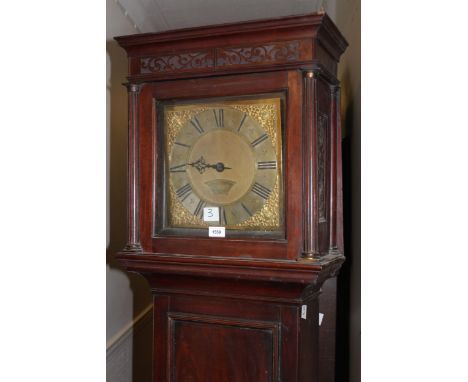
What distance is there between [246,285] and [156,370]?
1.48ft

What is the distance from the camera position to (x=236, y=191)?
134cm

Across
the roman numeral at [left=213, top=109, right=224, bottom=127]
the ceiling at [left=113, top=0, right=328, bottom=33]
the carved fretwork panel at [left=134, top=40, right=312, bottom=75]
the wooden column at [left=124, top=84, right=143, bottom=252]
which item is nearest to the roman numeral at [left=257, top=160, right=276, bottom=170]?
the roman numeral at [left=213, top=109, right=224, bottom=127]

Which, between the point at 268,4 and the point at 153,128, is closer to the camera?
the point at 153,128

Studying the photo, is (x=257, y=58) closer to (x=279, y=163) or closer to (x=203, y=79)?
(x=203, y=79)

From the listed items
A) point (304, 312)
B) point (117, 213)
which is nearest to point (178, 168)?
point (304, 312)

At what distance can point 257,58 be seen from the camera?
1290 millimetres

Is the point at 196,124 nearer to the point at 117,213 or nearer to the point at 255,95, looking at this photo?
the point at 255,95

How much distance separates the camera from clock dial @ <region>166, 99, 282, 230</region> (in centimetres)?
131

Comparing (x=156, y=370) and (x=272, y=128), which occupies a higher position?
(x=272, y=128)

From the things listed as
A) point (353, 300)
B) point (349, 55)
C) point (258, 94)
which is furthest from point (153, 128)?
point (353, 300)

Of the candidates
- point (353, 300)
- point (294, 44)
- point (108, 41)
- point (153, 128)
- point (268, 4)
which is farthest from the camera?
point (268, 4)

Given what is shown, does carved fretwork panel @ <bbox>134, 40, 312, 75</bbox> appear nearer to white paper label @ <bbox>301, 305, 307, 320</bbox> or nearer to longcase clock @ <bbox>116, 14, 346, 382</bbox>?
longcase clock @ <bbox>116, 14, 346, 382</bbox>

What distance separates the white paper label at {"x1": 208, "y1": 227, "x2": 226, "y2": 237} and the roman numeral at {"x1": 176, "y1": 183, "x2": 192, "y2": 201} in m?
0.13

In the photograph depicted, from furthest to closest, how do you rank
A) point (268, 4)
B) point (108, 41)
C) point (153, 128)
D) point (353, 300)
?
point (268, 4) → point (108, 41) → point (353, 300) → point (153, 128)
